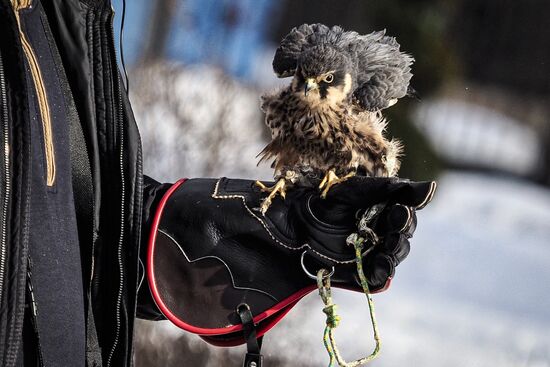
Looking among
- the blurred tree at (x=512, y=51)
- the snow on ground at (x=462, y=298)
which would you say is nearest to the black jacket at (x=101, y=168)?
the snow on ground at (x=462, y=298)

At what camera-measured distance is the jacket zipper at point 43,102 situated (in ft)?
4.63

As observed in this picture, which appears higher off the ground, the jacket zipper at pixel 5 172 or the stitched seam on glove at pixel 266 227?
the jacket zipper at pixel 5 172

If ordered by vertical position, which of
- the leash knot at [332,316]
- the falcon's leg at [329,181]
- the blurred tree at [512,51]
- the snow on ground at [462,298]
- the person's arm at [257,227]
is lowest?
the snow on ground at [462,298]

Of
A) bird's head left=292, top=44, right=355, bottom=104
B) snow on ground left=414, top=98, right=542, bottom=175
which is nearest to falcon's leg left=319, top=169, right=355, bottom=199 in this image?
bird's head left=292, top=44, right=355, bottom=104

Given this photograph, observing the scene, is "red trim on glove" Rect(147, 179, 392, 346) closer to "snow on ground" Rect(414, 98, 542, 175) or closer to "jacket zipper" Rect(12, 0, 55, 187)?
"jacket zipper" Rect(12, 0, 55, 187)

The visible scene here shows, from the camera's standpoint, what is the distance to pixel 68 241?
1418 mm

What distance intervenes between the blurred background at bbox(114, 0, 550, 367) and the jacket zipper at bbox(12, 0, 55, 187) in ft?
3.19

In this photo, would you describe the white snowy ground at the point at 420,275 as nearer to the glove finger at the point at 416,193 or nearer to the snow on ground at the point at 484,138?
the snow on ground at the point at 484,138

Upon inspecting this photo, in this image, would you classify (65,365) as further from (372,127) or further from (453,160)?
(453,160)

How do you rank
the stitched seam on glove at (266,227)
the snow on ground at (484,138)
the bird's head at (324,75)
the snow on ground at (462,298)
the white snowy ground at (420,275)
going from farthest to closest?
1. the snow on ground at (484,138)
2. the snow on ground at (462,298)
3. the white snowy ground at (420,275)
4. the bird's head at (324,75)
5. the stitched seam on glove at (266,227)

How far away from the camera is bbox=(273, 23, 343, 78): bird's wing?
1909 millimetres

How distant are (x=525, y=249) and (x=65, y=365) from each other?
543 centimetres

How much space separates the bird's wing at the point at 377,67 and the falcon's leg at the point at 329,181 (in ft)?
0.72

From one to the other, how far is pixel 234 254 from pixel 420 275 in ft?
12.2
